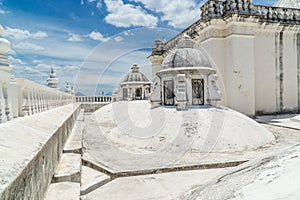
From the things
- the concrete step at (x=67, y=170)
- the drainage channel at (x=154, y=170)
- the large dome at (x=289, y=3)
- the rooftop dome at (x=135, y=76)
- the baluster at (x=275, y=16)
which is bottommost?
the drainage channel at (x=154, y=170)

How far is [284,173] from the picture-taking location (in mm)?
2092

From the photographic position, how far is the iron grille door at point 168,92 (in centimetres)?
962

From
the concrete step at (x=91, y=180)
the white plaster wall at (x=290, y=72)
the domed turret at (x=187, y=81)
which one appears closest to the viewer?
the concrete step at (x=91, y=180)

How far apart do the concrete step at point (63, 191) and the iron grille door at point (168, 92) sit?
686cm

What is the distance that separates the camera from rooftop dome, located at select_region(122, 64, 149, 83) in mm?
23281

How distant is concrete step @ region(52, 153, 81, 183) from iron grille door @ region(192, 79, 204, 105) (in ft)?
19.6

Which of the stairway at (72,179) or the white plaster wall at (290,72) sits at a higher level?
the white plaster wall at (290,72)

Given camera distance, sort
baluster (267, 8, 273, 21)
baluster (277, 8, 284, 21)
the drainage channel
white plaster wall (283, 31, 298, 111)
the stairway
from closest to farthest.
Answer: the stairway
the drainage channel
baluster (267, 8, 273, 21)
baluster (277, 8, 284, 21)
white plaster wall (283, 31, 298, 111)

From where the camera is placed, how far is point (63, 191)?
2963 millimetres

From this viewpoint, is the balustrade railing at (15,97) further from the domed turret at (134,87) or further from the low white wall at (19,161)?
the domed turret at (134,87)

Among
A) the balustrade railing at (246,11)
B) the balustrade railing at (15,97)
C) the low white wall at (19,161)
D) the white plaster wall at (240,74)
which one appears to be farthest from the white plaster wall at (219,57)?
the low white wall at (19,161)

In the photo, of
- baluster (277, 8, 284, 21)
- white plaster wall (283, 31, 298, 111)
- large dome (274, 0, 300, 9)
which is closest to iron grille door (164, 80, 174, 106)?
white plaster wall (283, 31, 298, 111)

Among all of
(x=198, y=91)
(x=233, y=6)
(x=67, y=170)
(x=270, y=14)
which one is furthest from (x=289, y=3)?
(x=67, y=170)

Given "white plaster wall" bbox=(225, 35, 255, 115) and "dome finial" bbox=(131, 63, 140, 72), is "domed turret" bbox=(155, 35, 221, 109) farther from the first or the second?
"dome finial" bbox=(131, 63, 140, 72)
